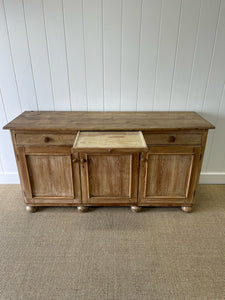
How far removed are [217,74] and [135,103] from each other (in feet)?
2.45

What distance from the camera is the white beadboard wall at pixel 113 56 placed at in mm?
1600

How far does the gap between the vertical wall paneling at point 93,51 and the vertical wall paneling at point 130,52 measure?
0.20 meters

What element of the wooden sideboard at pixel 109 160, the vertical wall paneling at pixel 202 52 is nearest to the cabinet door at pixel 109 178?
the wooden sideboard at pixel 109 160

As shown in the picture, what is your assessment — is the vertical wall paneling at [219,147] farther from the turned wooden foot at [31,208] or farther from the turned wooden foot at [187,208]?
the turned wooden foot at [31,208]

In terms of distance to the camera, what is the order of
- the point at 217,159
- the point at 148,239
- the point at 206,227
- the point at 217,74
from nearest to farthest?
1. the point at 148,239
2. the point at 206,227
3. the point at 217,74
4. the point at 217,159

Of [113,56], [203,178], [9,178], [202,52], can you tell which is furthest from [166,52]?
[9,178]

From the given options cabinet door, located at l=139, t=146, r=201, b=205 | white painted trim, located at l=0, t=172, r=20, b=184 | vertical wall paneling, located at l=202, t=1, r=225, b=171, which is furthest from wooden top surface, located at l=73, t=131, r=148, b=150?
white painted trim, located at l=0, t=172, r=20, b=184

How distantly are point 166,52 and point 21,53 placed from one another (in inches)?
48.2

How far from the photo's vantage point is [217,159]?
2100 mm

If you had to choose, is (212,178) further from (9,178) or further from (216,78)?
(9,178)

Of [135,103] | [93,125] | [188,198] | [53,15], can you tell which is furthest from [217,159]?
[53,15]

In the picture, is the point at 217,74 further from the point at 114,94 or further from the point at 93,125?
the point at 93,125

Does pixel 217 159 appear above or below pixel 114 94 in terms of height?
below

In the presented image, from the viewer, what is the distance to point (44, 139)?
1.52 m
